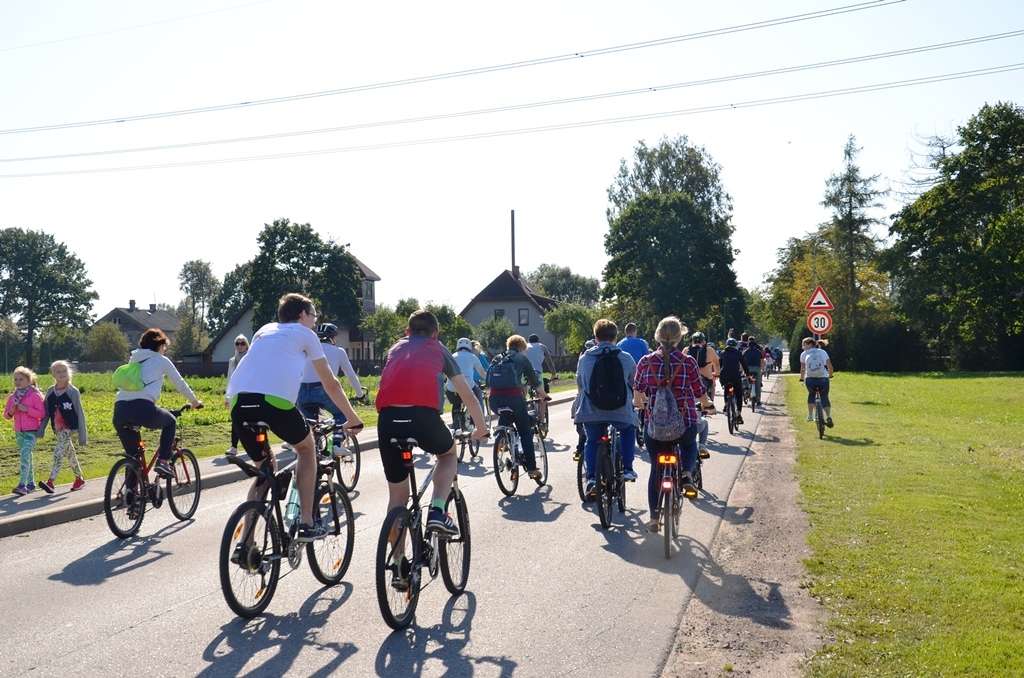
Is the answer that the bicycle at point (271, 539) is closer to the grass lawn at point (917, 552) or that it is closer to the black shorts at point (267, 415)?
the black shorts at point (267, 415)

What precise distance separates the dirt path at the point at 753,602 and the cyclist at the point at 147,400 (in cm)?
507

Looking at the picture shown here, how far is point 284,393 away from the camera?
6223mm

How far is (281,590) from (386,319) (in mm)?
65313

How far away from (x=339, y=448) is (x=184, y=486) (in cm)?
193

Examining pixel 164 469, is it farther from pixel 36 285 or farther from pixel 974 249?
pixel 36 285

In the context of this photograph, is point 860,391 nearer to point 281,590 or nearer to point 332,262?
point 281,590

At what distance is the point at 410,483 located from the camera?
21.5 ft

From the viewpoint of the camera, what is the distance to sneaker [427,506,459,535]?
599cm

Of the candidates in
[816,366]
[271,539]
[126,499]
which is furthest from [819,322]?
[271,539]

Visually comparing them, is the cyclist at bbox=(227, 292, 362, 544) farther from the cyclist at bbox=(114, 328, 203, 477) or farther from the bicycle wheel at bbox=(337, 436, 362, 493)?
the bicycle wheel at bbox=(337, 436, 362, 493)

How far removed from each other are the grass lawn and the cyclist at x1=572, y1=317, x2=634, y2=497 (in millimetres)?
1847

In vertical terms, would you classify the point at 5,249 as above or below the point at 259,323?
above

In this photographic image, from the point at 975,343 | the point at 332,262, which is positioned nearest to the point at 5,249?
the point at 332,262

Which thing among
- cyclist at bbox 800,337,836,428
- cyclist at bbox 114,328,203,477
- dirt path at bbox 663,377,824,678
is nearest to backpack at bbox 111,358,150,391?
cyclist at bbox 114,328,203,477
